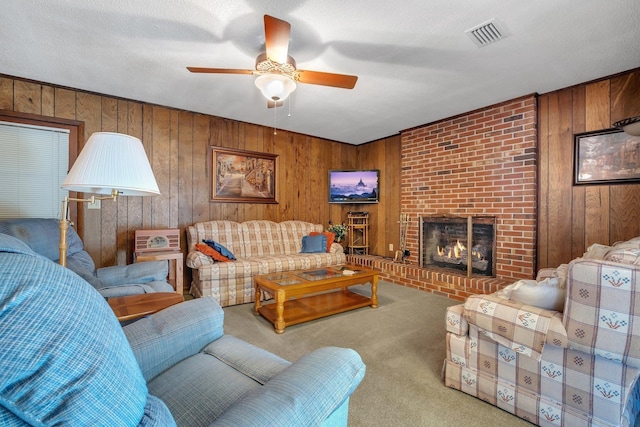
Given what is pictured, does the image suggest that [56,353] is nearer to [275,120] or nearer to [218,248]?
[218,248]

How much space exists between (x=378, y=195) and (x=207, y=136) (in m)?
3.04

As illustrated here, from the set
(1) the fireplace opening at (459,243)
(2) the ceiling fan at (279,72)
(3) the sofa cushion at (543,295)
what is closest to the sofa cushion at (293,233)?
(1) the fireplace opening at (459,243)

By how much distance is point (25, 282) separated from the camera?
449 mm

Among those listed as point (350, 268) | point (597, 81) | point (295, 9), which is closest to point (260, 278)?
point (350, 268)

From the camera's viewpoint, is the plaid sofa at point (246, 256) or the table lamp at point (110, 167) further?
the plaid sofa at point (246, 256)

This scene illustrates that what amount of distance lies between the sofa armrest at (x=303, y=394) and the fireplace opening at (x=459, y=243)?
3.38m

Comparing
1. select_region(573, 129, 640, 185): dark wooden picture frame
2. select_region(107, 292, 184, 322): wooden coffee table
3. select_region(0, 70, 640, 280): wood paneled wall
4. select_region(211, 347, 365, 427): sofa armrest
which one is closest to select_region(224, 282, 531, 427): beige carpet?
select_region(211, 347, 365, 427): sofa armrest

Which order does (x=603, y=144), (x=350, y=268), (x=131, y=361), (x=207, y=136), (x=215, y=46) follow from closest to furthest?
(x=131, y=361) < (x=215, y=46) < (x=603, y=144) < (x=350, y=268) < (x=207, y=136)

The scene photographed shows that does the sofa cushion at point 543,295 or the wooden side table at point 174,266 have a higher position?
the sofa cushion at point 543,295

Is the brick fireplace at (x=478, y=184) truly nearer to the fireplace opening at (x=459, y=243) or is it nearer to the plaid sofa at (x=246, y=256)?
the fireplace opening at (x=459, y=243)

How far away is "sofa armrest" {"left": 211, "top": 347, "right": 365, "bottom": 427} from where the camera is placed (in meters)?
0.66

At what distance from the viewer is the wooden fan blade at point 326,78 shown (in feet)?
7.06

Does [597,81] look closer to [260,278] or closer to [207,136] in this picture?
[260,278]

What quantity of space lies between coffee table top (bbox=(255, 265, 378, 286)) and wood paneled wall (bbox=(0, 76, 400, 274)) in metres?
1.66
